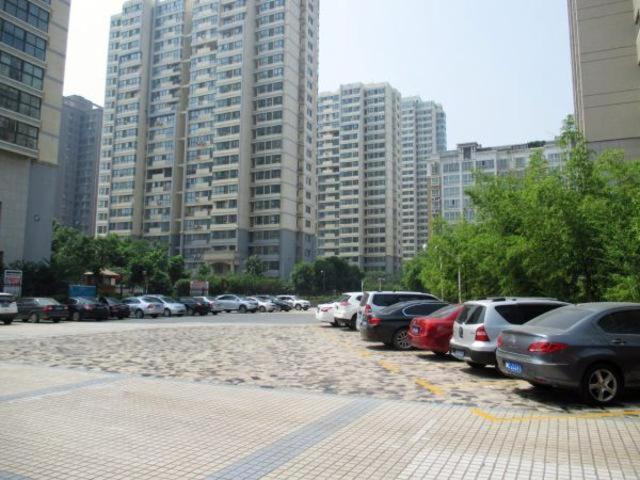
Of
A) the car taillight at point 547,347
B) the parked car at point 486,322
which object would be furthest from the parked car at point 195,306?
the car taillight at point 547,347

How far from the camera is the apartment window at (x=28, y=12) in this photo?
42969 millimetres

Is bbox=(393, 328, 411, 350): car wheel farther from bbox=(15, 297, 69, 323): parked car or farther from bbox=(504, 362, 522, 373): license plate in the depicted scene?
bbox=(15, 297, 69, 323): parked car

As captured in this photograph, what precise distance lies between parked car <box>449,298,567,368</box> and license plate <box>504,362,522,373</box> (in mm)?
1682

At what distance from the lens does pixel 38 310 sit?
2788 cm

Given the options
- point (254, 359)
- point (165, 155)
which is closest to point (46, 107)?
point (254, 359)

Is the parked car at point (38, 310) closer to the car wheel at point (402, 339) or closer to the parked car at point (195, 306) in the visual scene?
the parked car at point (195, 306)

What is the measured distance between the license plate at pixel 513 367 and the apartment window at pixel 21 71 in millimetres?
47216

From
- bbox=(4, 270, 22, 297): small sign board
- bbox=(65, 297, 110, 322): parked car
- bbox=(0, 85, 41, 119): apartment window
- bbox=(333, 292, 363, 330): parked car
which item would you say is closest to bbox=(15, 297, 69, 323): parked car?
bbox=(65, 297, 110, 322): parked car

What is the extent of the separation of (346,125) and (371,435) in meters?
145

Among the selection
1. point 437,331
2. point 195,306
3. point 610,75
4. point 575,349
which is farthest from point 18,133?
point 575,349

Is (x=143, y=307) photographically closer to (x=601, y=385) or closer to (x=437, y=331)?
(x=437, y=331)

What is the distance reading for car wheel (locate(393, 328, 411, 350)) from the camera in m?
15.0

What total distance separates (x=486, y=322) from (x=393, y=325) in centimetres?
495

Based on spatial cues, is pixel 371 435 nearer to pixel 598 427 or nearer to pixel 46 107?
pixel 598 427
